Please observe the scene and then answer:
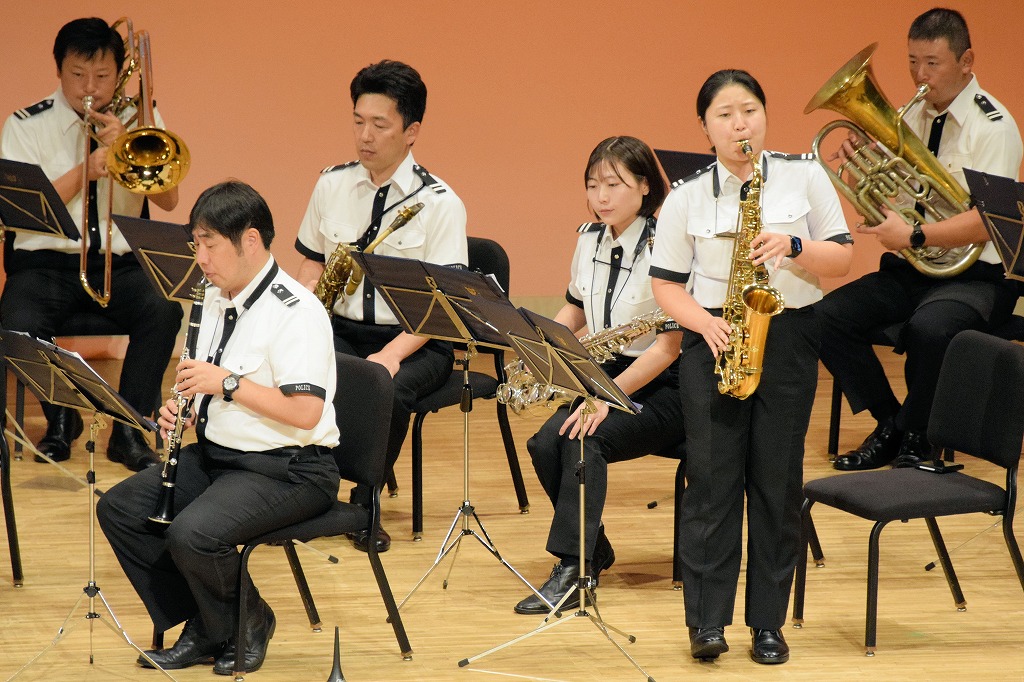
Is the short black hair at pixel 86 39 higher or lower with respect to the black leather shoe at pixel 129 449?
higher

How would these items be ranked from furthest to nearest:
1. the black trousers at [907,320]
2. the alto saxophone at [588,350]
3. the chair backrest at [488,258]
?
the black trousers at [907,320] < the chair backrest at [488,258] < the alto saxophone at [588,350]

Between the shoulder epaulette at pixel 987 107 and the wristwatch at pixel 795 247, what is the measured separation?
2.38 metres

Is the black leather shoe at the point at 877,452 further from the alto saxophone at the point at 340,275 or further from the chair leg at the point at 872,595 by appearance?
the alto saxophone at the point at 340,275

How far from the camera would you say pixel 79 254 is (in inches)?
210

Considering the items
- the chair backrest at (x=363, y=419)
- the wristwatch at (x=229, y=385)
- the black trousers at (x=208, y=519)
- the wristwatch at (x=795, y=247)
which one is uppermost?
the wristwatch at (x=795, y=247)

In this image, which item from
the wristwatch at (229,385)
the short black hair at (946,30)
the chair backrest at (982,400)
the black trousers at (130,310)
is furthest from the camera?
the black trousers at (130,310)

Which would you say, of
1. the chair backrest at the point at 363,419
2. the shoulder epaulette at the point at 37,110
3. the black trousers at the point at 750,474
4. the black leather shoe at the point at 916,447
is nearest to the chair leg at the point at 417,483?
the chair backrest at the point at 363,419

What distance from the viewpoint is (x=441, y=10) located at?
7387mm

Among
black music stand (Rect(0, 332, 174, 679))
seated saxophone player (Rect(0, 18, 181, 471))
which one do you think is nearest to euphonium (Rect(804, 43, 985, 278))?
seated saxophone player (Rect(0, 18, 181, 471))

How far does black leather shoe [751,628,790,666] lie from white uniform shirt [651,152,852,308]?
0.90m

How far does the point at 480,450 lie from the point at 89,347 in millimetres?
2960

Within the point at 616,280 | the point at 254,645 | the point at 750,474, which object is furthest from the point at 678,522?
the point at 254,645

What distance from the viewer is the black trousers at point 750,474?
131 inches

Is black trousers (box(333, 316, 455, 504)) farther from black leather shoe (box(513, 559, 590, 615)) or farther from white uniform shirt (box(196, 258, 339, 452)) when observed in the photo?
white uniform shirt (box(196, 258, 339, 452))
